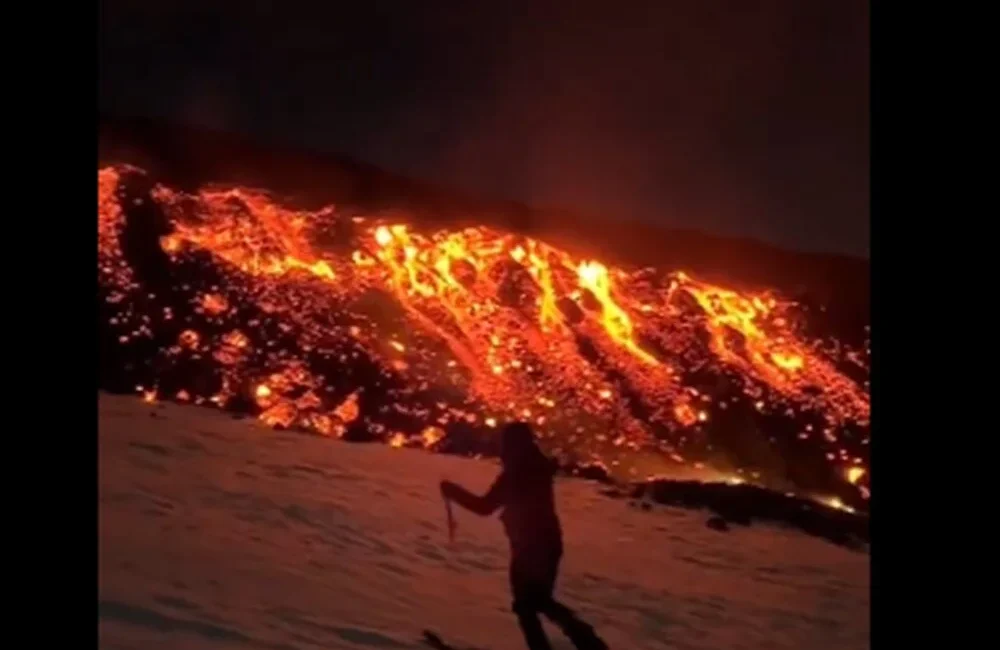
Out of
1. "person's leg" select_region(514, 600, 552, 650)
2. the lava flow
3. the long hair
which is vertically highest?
Result: the lava flow

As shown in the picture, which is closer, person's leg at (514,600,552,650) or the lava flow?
person's leg at (514,600,552,650)

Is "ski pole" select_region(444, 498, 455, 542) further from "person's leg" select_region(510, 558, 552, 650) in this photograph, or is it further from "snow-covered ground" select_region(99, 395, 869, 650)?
"person's leg" select_region(510, 558, 552, 650)

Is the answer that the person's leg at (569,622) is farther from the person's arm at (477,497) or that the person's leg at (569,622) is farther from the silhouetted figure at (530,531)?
the person's arm at (477,497)

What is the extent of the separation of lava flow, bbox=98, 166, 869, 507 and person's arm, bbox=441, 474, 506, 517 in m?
0.08

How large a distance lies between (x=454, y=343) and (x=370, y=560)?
408mm

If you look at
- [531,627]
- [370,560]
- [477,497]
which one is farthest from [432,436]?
[531,627]

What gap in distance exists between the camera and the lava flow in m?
2.50

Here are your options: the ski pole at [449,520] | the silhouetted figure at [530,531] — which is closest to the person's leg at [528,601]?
the silhouetted figure at [530,531]

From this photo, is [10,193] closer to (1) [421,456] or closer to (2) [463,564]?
(1) [421,456]

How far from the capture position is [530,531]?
95.3 inches

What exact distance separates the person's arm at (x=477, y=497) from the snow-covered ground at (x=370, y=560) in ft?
0.05

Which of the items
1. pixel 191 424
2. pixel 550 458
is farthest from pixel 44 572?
pixel 550 458

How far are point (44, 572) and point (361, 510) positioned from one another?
22.0 inches

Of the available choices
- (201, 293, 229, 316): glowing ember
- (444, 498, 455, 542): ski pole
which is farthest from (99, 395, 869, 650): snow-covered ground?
(201, 293, 229, 316): glowing ember
